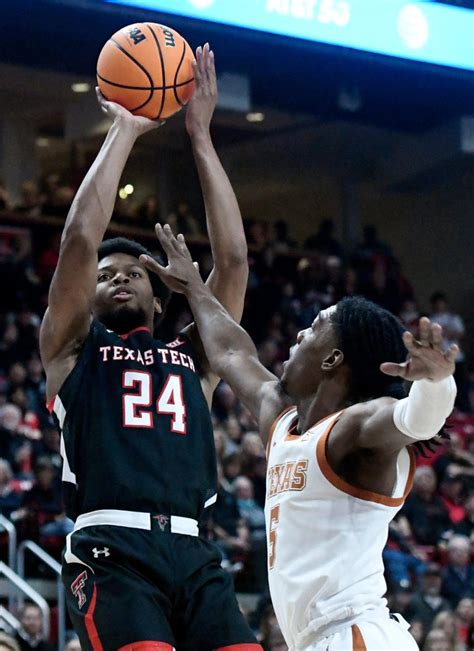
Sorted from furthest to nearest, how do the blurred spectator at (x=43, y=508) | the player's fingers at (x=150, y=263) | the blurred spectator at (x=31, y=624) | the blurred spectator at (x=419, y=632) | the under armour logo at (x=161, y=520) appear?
the blurred spectator at (x=419, y=632)
the blurred spectator at (x=43, y=508)
the blurred spectator at (x=31, y=624)
the player's fingers at (x=150, y=263)
the under armour logo at (x=161, y=520)

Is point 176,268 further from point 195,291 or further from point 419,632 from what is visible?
point 419,632

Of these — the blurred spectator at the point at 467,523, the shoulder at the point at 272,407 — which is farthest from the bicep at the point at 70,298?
the blurred spectator at the point at 467,523

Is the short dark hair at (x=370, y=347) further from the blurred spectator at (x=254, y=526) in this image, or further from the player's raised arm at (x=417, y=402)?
the blurred spectator at (x=254, y=526)

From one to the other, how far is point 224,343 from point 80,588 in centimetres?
107

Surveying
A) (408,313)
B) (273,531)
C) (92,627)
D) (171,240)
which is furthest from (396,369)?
(408,313)

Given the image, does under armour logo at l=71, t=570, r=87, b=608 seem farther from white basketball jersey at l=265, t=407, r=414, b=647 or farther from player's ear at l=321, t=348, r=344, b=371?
player's ear at l=321, t=348, r=344, b=371

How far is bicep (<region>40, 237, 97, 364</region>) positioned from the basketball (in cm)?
77

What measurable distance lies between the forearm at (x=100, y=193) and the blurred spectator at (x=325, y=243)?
13.7 metres

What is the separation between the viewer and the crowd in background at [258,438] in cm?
1042

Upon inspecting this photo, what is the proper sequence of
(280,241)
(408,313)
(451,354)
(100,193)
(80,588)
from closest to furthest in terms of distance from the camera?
(451,354), (80,588), (100,193), (408,313), (280,241)

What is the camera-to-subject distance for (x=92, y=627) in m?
4.39

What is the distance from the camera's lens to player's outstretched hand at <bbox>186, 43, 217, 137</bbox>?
17.5 ft

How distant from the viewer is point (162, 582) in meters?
4.47

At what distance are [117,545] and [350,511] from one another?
91 centimetres
